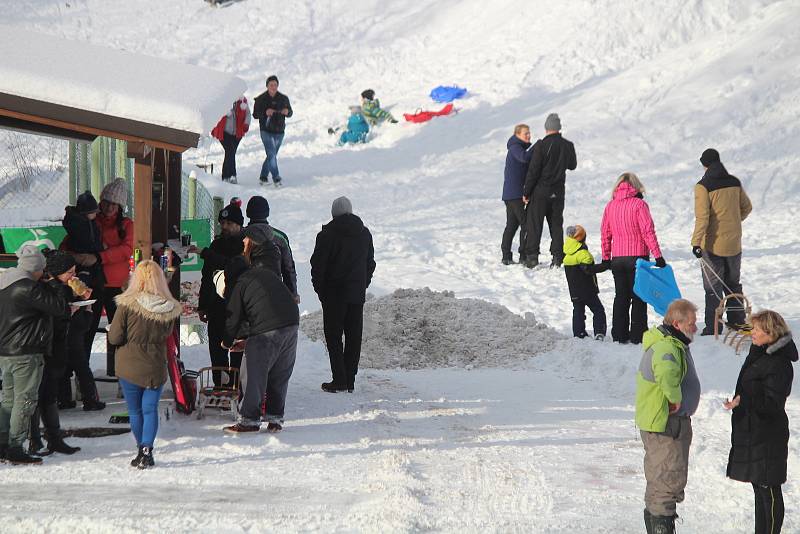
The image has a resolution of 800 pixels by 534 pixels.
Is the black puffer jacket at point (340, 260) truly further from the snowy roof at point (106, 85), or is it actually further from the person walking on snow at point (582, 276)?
the person walking on snow at point (582, 276)

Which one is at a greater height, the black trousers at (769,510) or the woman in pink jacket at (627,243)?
the woman in pink jacket at (627,243)

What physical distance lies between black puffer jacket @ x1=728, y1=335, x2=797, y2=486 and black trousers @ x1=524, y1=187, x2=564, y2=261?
8.58 metres

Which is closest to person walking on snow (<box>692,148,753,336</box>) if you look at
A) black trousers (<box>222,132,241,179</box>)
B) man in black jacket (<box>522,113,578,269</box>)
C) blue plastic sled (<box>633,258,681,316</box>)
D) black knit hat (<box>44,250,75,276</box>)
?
blue plastic sled (<box>633,258,681,316</box>)

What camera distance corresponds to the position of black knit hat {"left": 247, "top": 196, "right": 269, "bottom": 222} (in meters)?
9.04

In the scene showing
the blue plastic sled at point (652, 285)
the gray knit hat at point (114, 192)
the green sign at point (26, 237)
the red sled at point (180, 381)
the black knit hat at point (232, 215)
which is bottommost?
the red sled at point (180, 381)

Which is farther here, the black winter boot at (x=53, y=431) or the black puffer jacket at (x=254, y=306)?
the black puffer jacket at (x=254, y=306)

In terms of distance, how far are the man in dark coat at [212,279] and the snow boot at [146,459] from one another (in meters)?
1.90

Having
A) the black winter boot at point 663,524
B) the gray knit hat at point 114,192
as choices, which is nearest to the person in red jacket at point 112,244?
the gray knit hat at point 114,192

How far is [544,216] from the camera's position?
14.9 meters

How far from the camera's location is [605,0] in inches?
1087

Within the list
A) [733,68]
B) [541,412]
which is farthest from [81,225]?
[733,68]

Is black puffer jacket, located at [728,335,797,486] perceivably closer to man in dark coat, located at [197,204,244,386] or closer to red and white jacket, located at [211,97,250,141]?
man in dark coat, located at [197,204,244,386]

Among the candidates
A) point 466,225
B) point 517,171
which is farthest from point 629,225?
point 466,225

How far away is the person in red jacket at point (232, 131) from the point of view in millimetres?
19250
